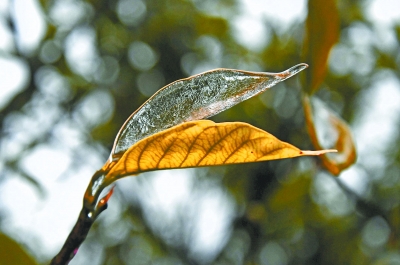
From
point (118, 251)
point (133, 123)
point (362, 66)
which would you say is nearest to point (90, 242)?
point (118, 251)

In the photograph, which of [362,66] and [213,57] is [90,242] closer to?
[213,57]

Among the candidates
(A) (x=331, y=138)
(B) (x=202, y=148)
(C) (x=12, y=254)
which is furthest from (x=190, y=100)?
(A) (x=331, y=138)

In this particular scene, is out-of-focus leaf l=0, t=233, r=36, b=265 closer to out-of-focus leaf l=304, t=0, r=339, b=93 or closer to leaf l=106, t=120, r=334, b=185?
leaf l=106, t=120, r=334, b=185

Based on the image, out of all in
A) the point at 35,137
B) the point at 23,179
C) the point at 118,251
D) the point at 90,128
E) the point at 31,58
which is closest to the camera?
the point at 23,179

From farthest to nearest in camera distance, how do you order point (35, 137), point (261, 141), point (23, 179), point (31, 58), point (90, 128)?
point (90, 128), point (35, 137), point (31, 58), point (23, 179), point (261, 141)

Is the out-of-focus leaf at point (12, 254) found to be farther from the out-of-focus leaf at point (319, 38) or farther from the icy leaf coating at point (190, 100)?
the out-of-focus leaf at point (319, 38)

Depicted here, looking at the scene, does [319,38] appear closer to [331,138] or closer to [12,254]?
[331,138]
